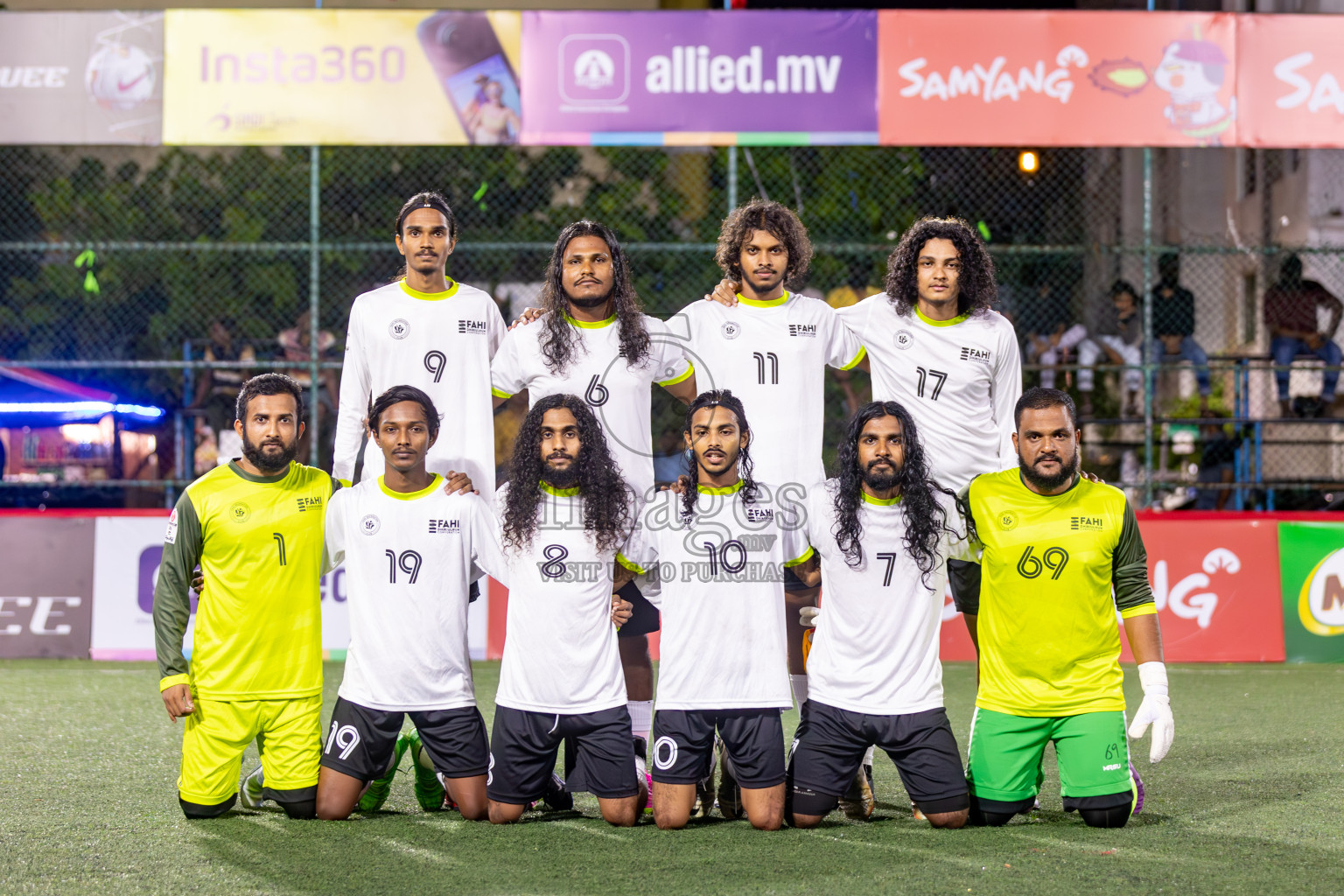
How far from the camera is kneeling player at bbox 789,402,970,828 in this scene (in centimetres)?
445

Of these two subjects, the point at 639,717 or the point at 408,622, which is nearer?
the point at 408,622

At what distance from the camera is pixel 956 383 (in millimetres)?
5055

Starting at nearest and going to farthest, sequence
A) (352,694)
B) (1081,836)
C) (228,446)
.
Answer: (1081,836) < (352,694) < (228,446)

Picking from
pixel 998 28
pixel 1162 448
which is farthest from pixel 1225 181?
pixel 998 28

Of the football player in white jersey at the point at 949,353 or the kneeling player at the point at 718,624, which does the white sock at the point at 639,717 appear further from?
the football player in white jersey at the point at 949,353

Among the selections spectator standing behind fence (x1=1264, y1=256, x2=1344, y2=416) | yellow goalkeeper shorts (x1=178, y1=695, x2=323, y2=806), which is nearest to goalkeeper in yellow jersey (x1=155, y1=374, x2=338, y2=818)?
yellow goalkeeper shorts (x1=178, y1=695, x2=323, y2=806)

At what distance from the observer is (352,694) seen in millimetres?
4609

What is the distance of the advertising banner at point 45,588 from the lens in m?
8.85

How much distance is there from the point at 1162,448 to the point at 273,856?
10007mm

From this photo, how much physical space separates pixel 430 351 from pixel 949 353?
6.42ft

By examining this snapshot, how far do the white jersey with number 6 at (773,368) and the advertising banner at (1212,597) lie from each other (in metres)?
4.12

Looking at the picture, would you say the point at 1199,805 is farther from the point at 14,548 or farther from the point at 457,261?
the point at 457,261

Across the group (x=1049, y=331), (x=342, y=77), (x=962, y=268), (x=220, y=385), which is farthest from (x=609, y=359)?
(x=1049, y=331)

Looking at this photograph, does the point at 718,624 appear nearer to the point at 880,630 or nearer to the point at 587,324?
the point at 880,630
